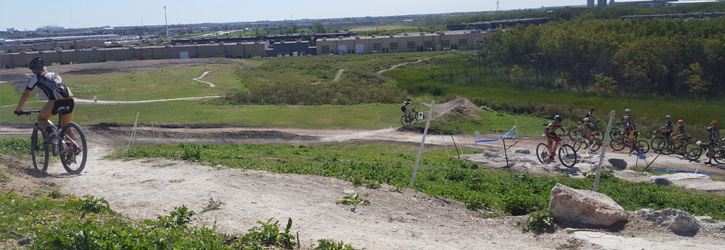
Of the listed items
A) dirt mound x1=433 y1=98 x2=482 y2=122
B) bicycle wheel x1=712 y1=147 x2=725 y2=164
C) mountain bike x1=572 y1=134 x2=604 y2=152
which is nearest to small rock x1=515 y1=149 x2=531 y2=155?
mountain bike x1=572 y1=134 x2=604 y2=152

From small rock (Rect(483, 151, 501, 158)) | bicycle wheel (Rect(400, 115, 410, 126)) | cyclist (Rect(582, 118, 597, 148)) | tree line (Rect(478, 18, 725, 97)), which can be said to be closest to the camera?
small rock (Rect(483, 151, 501, 158))

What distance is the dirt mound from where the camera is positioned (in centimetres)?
A: 3452

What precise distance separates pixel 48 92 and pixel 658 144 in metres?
24.7

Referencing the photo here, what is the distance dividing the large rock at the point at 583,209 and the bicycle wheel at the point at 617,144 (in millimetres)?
18864

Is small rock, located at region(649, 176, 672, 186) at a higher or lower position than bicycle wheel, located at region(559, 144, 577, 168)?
lower

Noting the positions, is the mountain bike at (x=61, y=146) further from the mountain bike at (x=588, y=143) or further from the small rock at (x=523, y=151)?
the mountain bike at (x=588, y=143)

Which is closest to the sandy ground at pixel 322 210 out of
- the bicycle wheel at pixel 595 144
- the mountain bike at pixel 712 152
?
the mountain bike at pixel 712 152

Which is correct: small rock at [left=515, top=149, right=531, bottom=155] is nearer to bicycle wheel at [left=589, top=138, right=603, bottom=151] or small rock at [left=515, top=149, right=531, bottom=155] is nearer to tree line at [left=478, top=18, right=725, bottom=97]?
bicycle wheel at [left=589, top=138, right=603, bottom=151]

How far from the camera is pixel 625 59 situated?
181 feet

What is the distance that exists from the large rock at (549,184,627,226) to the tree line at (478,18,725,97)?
45.0m

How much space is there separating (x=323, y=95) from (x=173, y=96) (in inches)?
486

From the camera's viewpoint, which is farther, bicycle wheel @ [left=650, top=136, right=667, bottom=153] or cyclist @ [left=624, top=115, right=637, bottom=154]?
bicycle wheel @ [left=650, top=136, right=667, bottom=153]

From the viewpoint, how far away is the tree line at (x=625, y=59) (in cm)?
5138

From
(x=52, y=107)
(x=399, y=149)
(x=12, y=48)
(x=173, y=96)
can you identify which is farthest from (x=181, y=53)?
(x=52, y=107)
